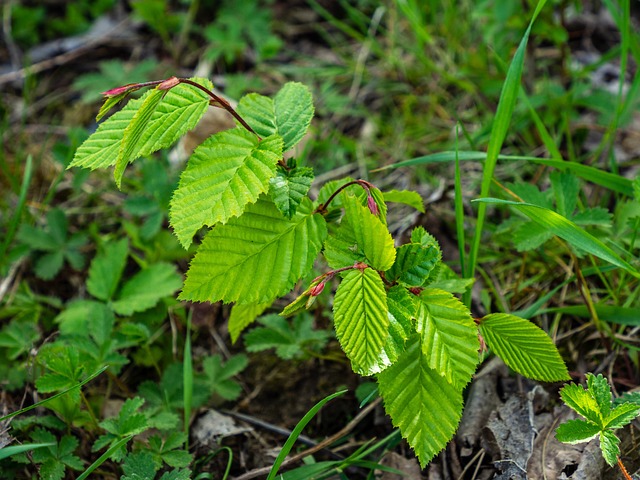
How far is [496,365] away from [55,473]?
1275 millimetres

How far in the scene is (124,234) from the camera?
2545 mm

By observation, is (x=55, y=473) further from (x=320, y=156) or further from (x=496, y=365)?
(x=320, y=156)

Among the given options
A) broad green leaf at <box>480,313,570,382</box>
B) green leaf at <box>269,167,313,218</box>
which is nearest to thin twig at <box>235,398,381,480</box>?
broad green leaf at <box>480,313,570,382</box>

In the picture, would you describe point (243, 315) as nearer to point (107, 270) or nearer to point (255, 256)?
point (255, 256)

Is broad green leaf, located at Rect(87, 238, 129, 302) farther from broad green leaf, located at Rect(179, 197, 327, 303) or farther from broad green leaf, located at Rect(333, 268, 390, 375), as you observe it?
broad green leaf, located at Rect(333, 268, 390, 375)

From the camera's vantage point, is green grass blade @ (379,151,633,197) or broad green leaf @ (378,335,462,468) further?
green grass blade @ (379,151,633,197)

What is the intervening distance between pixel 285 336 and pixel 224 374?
0.78ft

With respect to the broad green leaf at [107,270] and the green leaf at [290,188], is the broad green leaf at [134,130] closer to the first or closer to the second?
the green leaf at [290,188]

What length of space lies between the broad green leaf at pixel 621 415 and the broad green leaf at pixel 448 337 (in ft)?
1.13

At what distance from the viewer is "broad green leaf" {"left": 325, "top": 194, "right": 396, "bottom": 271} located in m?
1.31

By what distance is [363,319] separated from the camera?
1.27 metres

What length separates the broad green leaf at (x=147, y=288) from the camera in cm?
208

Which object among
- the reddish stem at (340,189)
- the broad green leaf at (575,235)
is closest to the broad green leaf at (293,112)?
the reddish stem at (340,189)

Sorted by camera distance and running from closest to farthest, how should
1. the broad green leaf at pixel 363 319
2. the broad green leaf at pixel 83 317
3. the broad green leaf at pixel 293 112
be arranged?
the broad green leaf at pixel 363 319
the broad green leaf at pixel 293 112
the broad green leaf at pixel 83 317
